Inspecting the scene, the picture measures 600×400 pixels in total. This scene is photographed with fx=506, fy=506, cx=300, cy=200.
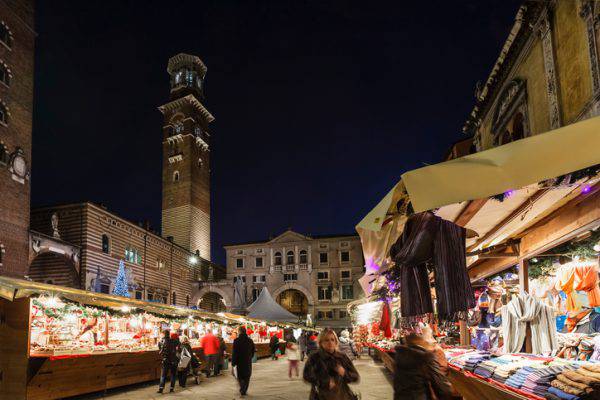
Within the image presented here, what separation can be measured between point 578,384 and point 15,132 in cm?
2821

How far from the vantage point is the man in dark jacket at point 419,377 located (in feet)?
14.8

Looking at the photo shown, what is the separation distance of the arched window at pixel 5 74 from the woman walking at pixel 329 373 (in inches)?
1040

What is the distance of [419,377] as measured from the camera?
4.55m

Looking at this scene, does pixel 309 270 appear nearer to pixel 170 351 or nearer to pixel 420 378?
pixel 170 351

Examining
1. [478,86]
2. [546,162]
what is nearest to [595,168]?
[546,162]

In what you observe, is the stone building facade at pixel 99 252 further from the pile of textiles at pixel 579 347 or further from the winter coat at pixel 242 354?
the pile of textiles at pixel 579 347

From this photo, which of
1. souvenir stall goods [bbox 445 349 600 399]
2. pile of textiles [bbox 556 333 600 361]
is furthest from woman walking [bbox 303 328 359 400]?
pile of textiles [bbox 556 333 600 361]

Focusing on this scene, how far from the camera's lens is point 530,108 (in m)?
13.0

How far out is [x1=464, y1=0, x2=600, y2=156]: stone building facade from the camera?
970 cm

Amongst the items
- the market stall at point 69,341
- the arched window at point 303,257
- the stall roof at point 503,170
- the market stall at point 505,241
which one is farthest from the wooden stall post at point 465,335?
the arched window at point 303,257

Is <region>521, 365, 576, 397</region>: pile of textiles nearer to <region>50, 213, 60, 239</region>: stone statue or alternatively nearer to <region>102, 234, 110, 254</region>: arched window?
<region>50, 213, 60, 239</region>: stone statue

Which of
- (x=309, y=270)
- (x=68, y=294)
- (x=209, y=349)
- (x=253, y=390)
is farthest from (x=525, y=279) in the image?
(x=309, y=270)

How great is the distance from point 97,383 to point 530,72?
1323 centimetres

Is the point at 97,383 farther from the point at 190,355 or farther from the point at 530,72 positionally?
the point at 530,72
